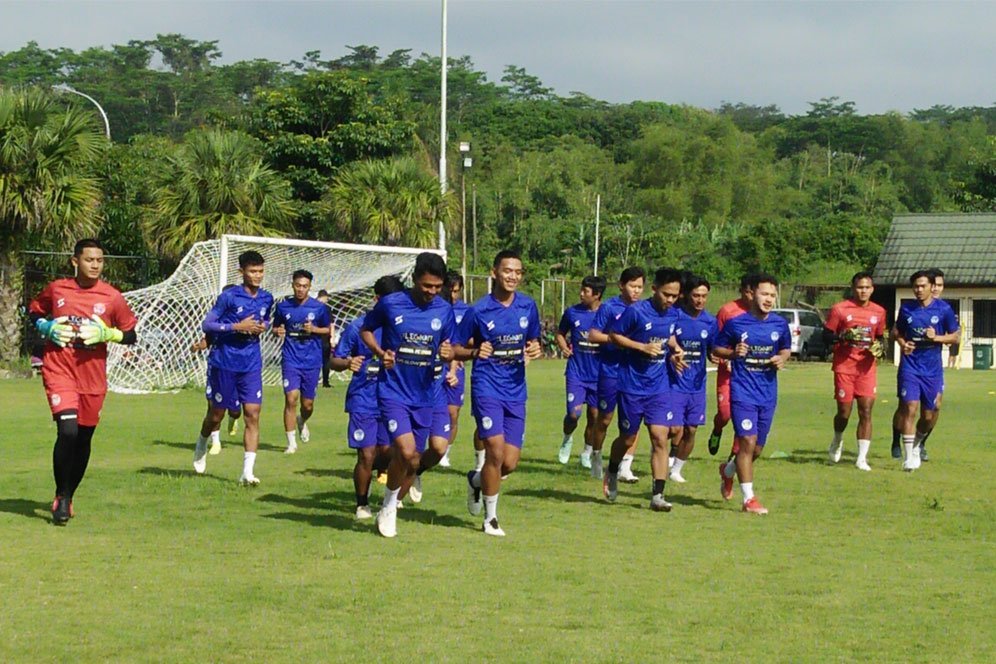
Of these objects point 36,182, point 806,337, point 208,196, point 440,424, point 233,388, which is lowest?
point 806,337

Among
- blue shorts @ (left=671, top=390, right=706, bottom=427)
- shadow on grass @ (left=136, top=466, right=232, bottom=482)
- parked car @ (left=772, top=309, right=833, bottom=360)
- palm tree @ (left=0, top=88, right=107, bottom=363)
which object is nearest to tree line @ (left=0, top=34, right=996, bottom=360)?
palm tree @ (left=0, top=88, right=107, bottom=363)

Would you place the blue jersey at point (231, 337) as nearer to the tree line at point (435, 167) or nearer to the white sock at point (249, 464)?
the white sock at point (249, 464)

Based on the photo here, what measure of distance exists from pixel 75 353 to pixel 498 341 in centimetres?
321

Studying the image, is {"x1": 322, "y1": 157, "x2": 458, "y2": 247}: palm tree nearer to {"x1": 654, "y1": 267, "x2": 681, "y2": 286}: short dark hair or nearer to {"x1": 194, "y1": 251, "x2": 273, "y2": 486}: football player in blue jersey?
{"x1": 194, "y1": 251, "x2": 273, "y2": 486}: football player in blue jersey

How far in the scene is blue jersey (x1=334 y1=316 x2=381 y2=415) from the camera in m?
11.2

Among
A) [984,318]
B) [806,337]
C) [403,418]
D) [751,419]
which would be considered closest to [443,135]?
[806,337]

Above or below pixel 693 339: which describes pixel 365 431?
below

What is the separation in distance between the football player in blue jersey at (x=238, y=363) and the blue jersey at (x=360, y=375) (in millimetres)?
1372

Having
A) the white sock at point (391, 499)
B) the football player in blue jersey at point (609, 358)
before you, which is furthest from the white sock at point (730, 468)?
the white sock at point (391, 499)

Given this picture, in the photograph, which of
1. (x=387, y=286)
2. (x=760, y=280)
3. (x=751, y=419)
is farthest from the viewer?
(x=760, y=280)

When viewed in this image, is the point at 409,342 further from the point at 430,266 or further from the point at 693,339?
the point at 693,339

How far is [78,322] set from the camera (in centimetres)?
1091

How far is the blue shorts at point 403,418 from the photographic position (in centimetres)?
1030

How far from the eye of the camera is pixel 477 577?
896 cm
